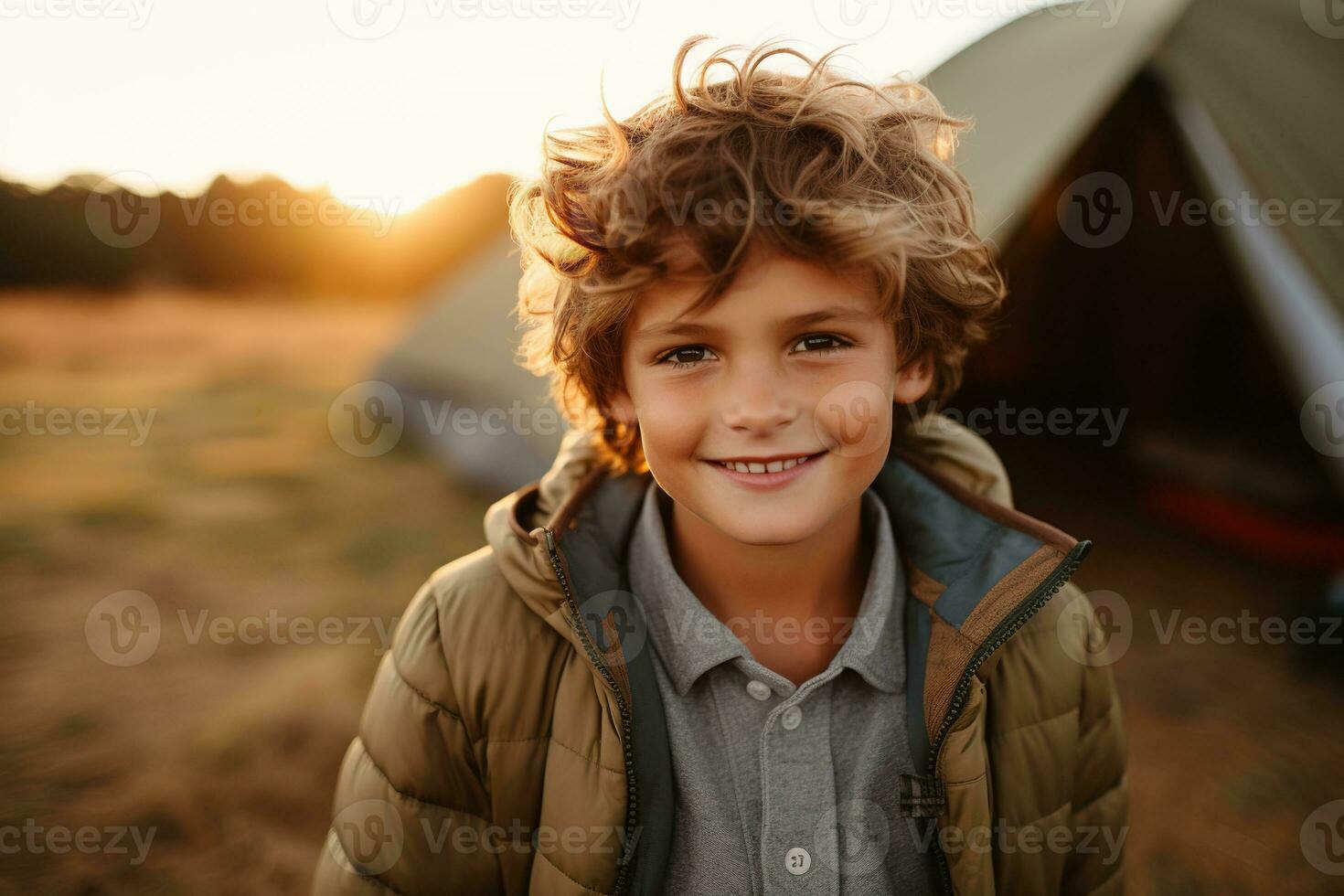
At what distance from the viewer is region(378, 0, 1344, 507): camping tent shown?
7.53 feet

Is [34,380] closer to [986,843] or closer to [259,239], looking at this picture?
[259,239]

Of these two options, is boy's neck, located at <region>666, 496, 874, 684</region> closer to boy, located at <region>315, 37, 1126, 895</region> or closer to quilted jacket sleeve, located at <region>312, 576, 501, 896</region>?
boy, located at <region>315, 37, 1126, 895</region>

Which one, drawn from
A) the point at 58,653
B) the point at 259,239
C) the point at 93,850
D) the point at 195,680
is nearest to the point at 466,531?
the point at 195,680

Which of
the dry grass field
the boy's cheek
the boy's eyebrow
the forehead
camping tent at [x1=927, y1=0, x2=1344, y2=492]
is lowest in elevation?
the dry grass field

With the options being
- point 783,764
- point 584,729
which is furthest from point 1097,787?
point 584,729

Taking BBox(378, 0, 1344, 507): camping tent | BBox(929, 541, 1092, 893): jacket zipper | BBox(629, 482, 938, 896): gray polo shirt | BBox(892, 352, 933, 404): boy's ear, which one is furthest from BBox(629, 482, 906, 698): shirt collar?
BBox(378, 0, 1344, 507): camping tent

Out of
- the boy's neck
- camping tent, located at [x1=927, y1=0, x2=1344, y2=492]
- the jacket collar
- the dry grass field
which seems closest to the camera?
the jacket collar

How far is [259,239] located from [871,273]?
1199 centimetres

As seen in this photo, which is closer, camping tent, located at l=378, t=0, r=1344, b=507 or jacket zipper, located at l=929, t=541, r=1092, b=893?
jacket zipper, located at l=929, t=541, r=1092, b=893

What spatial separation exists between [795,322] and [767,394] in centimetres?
10

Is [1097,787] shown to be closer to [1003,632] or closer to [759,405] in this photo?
[1003,632]

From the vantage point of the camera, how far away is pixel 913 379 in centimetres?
136

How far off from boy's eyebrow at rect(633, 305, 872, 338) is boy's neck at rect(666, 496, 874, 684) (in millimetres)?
341

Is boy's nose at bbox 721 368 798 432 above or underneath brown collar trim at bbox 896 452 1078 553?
above
